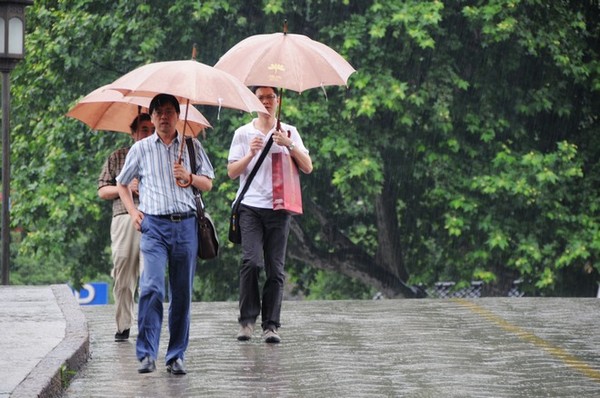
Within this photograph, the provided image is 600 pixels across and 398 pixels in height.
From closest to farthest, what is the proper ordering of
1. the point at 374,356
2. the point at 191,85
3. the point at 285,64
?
the point at 191,85
the point at 374,356
the point at 285,64

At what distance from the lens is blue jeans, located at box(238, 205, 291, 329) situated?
1014cm

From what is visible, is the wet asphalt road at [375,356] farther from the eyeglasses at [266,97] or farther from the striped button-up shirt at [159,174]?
the eyeglasses at [266,97]

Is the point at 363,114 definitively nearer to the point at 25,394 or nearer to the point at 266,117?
the point at 266,117

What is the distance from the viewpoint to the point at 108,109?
10.3m

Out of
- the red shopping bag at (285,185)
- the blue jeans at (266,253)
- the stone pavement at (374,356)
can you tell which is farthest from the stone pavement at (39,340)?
the red shopping bag at (285,185)

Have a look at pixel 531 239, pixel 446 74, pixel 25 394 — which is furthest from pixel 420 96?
pixel 25 394

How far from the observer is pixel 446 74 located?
72.4 ft

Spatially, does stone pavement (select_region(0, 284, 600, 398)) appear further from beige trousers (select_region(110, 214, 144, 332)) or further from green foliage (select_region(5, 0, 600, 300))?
green foliage (select_region(5, 0, 600, 300))

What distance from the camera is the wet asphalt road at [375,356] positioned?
319 inches

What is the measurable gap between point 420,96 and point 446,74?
84cm

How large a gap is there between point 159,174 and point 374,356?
2077mm

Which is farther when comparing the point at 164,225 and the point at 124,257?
the point at 124,257

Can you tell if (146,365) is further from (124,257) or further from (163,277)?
(124,257)

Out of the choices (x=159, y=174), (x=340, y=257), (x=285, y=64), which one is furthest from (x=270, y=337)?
(x=340, y=257)
